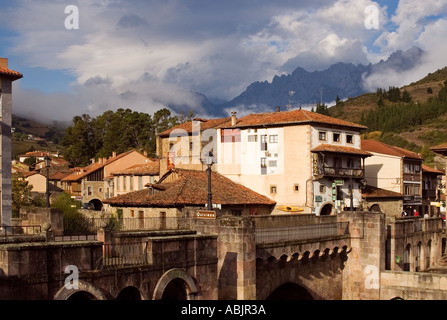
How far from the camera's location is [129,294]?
62.8 ft

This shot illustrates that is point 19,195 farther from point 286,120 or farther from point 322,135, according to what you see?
point 322,135

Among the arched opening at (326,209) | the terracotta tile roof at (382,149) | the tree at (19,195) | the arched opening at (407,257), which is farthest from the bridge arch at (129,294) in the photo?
the terracotta tile roof at (382,149)

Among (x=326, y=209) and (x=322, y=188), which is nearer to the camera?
(x=322, y=188)

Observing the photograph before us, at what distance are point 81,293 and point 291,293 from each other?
16.4m

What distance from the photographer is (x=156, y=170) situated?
61438 millimetres

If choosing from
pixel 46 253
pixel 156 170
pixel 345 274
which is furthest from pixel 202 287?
pixel 156 170

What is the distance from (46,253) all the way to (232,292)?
916 cm

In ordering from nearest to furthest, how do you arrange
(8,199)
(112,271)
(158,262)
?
(112,271), (158,262), (8,199)

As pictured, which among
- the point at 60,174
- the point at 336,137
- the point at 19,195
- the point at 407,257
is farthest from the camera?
the point at 60,174

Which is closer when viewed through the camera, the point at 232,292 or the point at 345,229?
the point at 232,292

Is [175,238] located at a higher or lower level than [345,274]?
higher

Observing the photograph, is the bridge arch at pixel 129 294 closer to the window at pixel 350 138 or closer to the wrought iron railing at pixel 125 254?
the wrought iron railing at pixel 125 254

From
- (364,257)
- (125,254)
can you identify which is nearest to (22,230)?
(125,254)

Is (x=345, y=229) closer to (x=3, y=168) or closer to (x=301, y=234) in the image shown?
(x=301, y=234)
